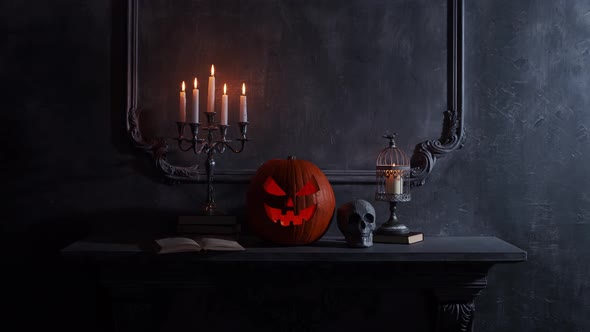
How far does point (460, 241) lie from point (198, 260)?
110 centimetres

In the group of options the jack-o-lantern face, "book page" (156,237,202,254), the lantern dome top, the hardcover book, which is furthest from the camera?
the lantern dome top

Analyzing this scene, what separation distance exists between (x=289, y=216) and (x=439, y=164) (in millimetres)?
812

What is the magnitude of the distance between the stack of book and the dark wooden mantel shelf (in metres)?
0.13

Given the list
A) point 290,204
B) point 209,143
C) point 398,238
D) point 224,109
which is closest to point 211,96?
point 224,109

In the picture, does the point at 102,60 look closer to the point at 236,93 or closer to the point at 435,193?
the point at 236,93

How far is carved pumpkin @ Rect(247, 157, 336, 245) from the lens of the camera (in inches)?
79.6

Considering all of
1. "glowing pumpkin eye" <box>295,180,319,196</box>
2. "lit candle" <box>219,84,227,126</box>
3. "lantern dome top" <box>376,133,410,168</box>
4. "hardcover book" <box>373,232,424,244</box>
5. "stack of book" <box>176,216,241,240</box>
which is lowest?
"hardcover book" <box>373,232,424,244</box>

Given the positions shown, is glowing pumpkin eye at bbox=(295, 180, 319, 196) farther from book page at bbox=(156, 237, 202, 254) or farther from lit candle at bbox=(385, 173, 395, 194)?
book page at bbox=(156, 237, 202, 254)

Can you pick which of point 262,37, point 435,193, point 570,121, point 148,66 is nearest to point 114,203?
point 148,66

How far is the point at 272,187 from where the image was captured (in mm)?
2068

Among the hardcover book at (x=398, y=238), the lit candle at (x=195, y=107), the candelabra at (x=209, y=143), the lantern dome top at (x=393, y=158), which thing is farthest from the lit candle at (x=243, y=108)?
the hardcover book at (x=398, y=238)

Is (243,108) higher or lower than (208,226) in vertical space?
higher

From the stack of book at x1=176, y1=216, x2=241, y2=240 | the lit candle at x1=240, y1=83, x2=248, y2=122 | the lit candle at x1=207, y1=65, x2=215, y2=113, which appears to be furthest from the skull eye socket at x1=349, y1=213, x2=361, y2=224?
the lit candle at x1=207, y1=65, x2=215, y2=113

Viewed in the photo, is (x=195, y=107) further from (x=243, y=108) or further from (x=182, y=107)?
(x=243, y=108)
